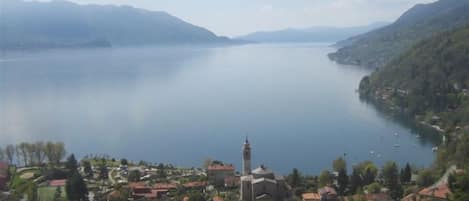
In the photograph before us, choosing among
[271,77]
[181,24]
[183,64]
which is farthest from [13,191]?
[181,24]

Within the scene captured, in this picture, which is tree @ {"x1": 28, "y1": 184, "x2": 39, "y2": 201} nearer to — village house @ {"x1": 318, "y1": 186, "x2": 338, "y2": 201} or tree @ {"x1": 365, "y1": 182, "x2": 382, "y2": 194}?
village house @ {"x1": 318, "y1": 186, "x2": 338, "y2": 201}

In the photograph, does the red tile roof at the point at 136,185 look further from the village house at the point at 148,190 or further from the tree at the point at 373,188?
the tree at the point at 373,188

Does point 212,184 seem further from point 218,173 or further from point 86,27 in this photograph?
point 86,27

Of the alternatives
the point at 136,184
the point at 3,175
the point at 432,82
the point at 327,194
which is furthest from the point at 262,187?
the point at 432,82

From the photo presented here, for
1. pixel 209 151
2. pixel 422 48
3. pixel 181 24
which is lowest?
pixel 209 151

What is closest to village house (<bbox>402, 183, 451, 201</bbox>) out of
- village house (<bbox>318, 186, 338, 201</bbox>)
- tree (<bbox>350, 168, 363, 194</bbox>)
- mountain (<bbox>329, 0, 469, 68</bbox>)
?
village house (<bbox>318, 186, 338, 201</bbox>)

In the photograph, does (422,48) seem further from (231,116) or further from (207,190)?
(207,190)
